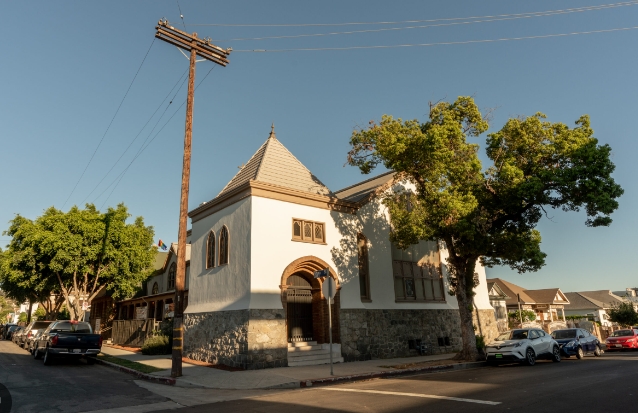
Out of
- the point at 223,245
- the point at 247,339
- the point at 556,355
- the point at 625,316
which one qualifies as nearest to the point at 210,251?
the point at 223,245

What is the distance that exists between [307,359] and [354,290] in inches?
157

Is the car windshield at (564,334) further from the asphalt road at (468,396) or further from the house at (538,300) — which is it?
the house at (538,300)

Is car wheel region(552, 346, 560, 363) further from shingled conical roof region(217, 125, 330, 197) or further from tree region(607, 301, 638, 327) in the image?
tree region(607, 301, 638, 327)

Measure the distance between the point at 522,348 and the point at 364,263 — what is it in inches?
296

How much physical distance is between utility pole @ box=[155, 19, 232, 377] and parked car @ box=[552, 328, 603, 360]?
1677 cm

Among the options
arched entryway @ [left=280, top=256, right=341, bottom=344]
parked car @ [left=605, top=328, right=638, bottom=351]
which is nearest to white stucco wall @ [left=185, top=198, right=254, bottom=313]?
arched entryway @ [left=280, top=256, right=341, bottom=344]

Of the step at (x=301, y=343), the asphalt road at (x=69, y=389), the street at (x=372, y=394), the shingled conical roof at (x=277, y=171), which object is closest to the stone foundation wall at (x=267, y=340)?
the step at (x=301, y=343)

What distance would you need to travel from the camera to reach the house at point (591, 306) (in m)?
60.1

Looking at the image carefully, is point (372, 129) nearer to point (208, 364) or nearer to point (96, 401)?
point (208, 364)

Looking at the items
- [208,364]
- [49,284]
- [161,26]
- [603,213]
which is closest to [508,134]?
[603,213]

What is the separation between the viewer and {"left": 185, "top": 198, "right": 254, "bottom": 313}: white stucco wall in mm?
16328

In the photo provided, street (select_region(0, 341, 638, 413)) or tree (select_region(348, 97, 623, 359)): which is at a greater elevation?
tree (select_region(348, 97, 623, 359))

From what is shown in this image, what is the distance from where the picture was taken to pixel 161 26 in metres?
15.6

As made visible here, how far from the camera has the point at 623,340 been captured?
25.9m
